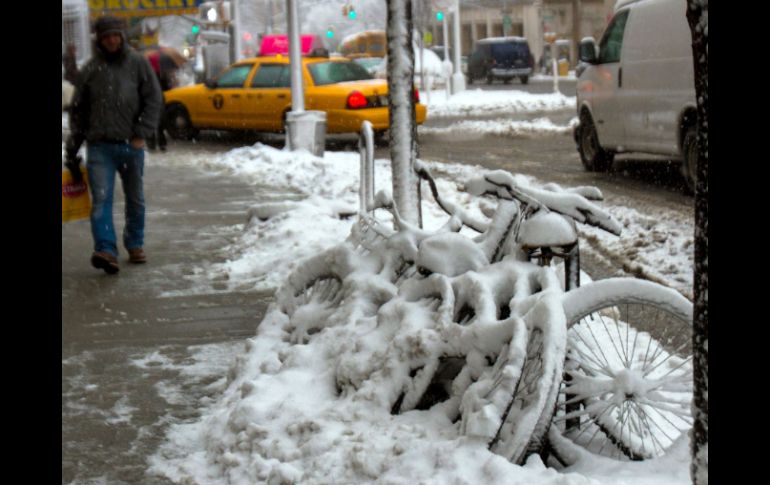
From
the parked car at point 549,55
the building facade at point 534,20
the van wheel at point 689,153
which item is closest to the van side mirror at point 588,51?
the van wheel at point 689,153

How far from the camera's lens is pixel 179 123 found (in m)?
21.1

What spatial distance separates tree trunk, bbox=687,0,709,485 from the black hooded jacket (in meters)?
6.45

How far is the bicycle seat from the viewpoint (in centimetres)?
441

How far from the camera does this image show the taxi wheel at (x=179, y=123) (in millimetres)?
21000

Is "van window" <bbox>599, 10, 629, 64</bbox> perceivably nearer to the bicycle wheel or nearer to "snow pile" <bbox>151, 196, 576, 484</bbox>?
"snow pile" <bbox>151, 196, 576, 484</bbox>

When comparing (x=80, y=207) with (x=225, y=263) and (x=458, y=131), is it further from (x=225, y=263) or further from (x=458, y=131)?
(x=458, y=131)

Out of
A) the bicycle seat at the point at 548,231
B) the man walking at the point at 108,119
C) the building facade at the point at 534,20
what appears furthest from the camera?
the building facade at the point at 534,20

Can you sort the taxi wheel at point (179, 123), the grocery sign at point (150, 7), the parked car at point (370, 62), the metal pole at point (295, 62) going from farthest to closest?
the parked car at point (370, 62), the grocery sign at point (150, 7), the taxi wheel at point (179, 123), the metal pole at point (295, 62)

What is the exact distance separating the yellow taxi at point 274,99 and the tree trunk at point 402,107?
10701 millimetres

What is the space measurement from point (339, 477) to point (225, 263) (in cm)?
505

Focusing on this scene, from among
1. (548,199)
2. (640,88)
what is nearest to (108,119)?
(548,199)

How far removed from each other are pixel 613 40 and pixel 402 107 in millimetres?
6392

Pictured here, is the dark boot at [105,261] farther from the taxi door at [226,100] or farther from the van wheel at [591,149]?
the taxi door at [226,100]

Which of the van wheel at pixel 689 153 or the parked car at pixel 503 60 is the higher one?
the parked car at pixel 503 60
